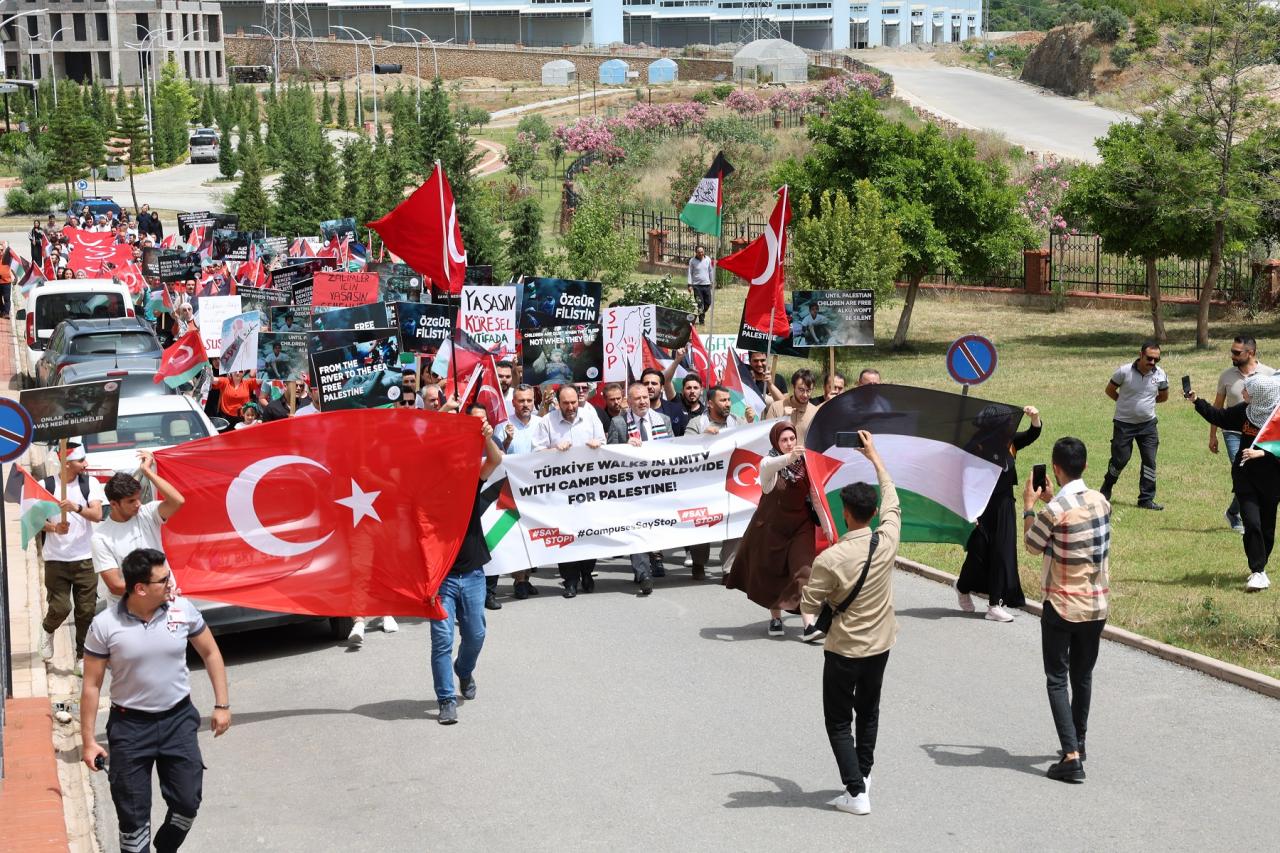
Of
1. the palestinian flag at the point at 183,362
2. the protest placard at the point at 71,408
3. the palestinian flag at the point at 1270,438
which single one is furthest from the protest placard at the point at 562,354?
the palestinian flag at the point at 1270,438

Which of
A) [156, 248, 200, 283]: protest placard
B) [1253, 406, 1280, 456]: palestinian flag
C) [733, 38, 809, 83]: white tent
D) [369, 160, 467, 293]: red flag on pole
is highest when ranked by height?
[733, 38, 809, 83]: white tent

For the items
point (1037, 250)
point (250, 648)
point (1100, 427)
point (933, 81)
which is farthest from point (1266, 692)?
point (933, 81)

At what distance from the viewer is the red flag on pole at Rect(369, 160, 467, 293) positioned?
45.2 feet

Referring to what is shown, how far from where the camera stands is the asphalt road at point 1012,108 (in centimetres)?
6475

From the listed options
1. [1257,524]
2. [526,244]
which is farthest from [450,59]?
[1257,524]

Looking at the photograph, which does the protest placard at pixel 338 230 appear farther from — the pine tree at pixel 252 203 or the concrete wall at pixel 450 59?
the concrete wall at pixel 450 59

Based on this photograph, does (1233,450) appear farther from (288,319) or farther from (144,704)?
(288,319)

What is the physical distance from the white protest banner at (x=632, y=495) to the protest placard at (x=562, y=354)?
3127mm

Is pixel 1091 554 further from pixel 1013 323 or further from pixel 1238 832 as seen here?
pixel 1013 323

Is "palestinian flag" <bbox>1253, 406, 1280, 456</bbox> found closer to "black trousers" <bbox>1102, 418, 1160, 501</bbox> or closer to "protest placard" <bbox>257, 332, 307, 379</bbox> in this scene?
"black trousers" <bbox>1102, 418, 1160, 501</bbox>

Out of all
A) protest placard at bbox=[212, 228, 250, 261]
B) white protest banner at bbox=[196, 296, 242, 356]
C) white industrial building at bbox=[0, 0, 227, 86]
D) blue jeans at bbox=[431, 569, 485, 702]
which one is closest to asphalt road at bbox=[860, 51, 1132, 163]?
protest placard at bbox=[212, 228, 250, 261]

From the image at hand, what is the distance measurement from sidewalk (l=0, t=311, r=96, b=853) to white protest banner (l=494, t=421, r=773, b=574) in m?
3.55

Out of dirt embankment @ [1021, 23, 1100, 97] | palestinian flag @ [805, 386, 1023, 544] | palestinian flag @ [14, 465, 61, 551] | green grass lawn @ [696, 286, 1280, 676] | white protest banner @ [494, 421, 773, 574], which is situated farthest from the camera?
dirt embankment @ [1021, 23, 1100, 97]

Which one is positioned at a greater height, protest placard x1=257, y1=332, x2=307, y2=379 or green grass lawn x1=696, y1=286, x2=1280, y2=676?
protest placard x1=257, y1=332, x2=307, y2=379
